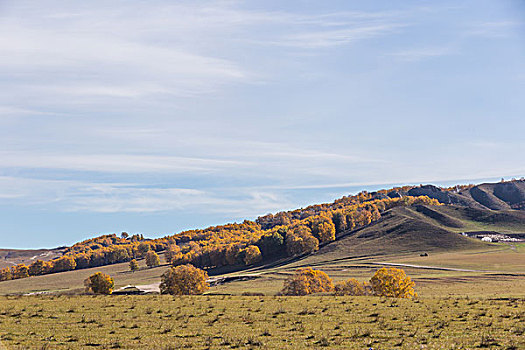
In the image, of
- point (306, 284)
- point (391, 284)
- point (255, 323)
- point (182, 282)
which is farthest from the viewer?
point (182, 282)

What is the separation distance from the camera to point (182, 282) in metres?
108

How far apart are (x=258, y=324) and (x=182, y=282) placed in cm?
8145

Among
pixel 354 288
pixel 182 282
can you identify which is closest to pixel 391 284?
pixel 354 288

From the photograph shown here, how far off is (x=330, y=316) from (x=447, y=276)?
104 metres

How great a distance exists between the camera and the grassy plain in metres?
23.8

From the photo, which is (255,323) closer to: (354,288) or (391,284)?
(354,288)

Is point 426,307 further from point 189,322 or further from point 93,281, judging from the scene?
point 93,281

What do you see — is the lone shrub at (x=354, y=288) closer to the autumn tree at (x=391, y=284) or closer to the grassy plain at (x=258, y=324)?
the autumn tree at (x=391, y=284)

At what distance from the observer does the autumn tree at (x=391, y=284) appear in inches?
3088

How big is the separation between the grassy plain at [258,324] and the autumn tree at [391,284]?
37699mm

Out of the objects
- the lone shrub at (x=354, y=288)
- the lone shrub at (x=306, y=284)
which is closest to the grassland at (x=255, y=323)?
the lone shrub at (x=354, y=288)

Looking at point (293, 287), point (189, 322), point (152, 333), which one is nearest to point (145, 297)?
point (189, 322)

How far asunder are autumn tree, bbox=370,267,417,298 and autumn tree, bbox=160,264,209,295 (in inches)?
1646

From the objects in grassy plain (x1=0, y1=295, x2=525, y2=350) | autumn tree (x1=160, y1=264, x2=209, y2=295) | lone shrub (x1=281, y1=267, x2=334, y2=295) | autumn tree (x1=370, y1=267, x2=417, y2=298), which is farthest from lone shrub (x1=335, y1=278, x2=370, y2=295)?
autumn tree (x1=160, y1=264, x2=209, y2=295)
